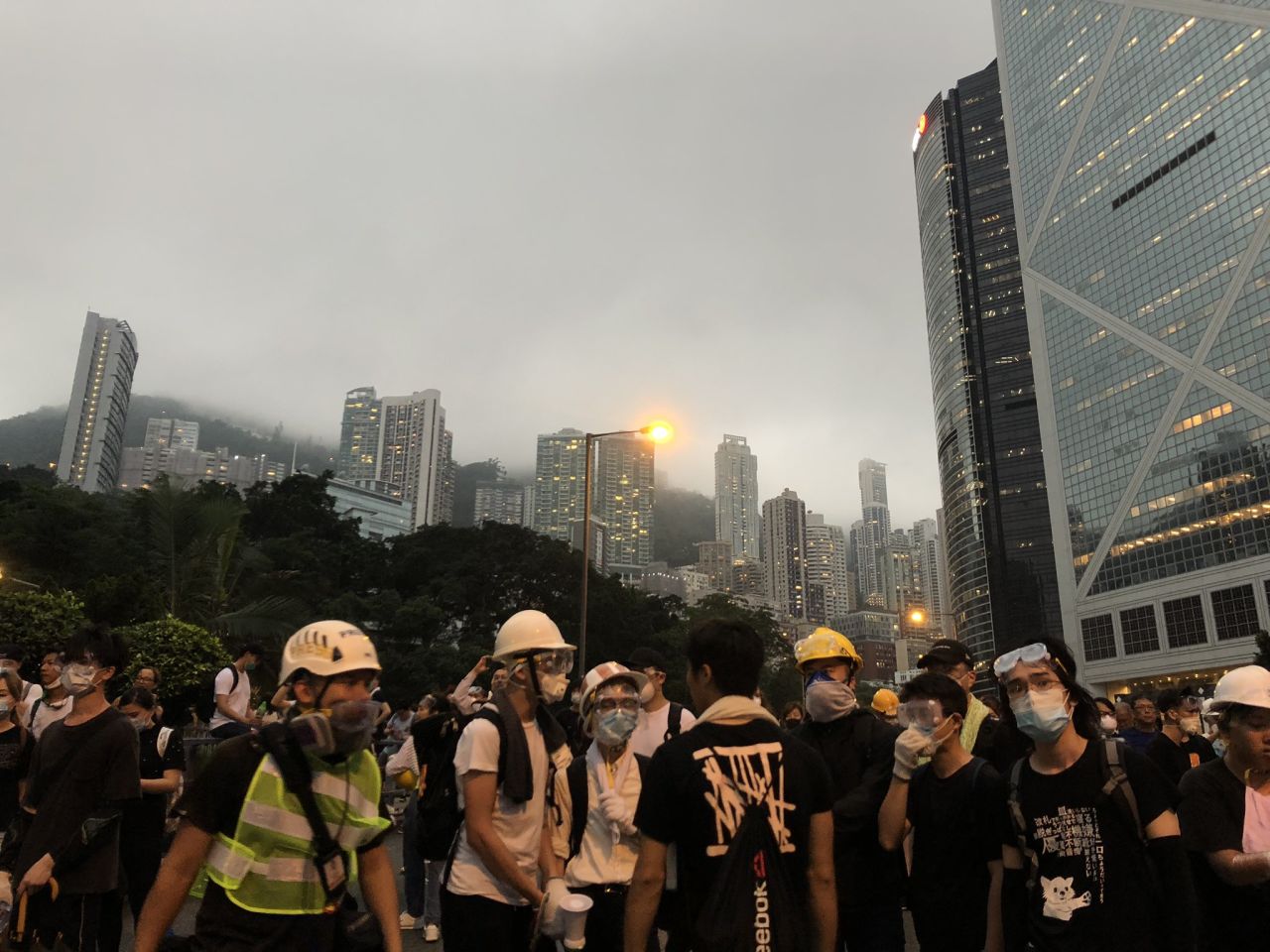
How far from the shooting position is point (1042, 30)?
92.9m

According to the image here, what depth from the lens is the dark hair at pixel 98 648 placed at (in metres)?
4.20

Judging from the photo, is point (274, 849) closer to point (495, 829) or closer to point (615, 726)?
point (495, 829)

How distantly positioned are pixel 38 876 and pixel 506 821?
214 cm

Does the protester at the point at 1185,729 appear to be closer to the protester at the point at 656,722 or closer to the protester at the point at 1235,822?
the protester at the point at 1235,822

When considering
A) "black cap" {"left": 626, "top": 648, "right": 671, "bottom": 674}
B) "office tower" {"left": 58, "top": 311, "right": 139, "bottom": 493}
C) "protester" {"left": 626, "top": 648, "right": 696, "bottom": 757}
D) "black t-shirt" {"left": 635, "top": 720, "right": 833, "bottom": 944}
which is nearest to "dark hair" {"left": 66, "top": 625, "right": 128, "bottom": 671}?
"protester" {"left": 626, "top": 648, "right": 696, "bottom": 757}

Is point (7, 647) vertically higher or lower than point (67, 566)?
lower

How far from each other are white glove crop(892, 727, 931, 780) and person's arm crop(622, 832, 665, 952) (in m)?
1.27

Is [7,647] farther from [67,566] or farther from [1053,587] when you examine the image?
[1053,587]

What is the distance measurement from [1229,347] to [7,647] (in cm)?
8289

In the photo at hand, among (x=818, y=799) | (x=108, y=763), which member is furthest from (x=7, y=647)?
(x=818, y=799)

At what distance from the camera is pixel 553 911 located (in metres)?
3.19

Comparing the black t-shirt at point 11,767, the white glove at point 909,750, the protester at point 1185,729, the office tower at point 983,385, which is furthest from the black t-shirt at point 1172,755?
the office tower at point 983,385

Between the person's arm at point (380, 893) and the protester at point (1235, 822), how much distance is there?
10.1ft

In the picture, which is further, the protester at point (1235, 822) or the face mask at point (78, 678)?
the face mask at point (78, 678)
